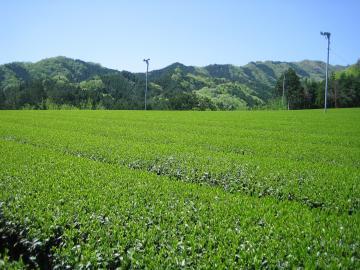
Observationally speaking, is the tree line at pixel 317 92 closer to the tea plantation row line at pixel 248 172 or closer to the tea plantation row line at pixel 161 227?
the tea plantation row line at pixel 248 172

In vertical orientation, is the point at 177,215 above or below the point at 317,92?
below

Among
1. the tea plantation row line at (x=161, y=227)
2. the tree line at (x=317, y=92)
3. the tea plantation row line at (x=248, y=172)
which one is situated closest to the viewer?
the tea plantation row line at (x=161, y=227)

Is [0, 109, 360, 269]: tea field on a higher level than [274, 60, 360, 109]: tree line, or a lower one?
lower

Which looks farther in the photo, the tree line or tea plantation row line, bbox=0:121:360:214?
the tree line

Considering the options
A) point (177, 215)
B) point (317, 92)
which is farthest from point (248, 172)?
point (317, 92)

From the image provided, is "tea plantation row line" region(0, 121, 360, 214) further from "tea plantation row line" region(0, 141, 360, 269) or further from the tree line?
the tree line

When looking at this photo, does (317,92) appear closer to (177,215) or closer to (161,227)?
(177,215)

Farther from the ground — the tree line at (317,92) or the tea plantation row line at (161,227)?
the tree line at (317,92)

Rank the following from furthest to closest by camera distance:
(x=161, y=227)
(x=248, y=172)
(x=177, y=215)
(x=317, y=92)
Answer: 1. (x=317, y=92)
2. (x=248, y=172)
3. (x=177, y=215)
4. (x=161, y=227)

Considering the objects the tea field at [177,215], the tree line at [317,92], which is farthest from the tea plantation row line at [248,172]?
the tree line at [317,92]

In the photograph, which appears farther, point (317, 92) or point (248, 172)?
point (317, 92)

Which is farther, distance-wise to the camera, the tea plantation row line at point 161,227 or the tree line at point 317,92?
the tree line at point 317,92

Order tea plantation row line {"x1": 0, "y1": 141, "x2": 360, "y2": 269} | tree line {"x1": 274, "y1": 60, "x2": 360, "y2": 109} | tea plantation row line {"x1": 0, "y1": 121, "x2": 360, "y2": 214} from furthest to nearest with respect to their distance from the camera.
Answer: tree line {"x1": 274, "y1": 60, "x2": 360, "y2": 109}
tea plantation row line {"x1": 0, "y1": 121, "x2": 360, "y2": 214}
tea plantation row line {"x1": 0, "y1": 141, "x2": 360, "y2": 269}

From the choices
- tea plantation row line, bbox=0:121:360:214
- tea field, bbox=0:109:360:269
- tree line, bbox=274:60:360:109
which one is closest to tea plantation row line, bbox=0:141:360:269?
tea field, bbox=0:109:360:269
